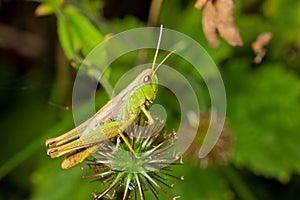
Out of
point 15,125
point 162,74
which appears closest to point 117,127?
point 162,74

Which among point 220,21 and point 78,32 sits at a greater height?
point 220,21

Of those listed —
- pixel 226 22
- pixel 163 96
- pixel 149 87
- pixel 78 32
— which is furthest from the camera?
pixel 163 96

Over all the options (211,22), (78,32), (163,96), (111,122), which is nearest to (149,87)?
(111,122)

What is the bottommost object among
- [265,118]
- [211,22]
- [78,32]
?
[265,118]

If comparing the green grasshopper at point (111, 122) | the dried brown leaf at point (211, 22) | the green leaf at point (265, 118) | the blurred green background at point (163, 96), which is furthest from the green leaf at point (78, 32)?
the green leaf at point (265, 118)

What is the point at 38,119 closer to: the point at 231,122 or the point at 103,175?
the point at 231,122

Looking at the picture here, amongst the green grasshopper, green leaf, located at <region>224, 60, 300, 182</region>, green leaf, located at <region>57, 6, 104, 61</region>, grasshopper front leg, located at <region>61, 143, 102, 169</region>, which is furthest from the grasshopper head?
green leaf, located at <region>224, 60, 300, 182</region>

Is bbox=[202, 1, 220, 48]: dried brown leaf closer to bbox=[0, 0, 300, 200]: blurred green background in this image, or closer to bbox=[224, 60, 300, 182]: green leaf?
bbox=[0, 0, 300, 200]: blurred green background

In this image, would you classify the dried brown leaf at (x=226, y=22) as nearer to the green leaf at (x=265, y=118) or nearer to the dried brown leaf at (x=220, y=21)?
the dried brown leaf at (x=220, y=21)

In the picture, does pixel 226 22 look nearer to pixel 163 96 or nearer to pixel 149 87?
pixel 149 87
